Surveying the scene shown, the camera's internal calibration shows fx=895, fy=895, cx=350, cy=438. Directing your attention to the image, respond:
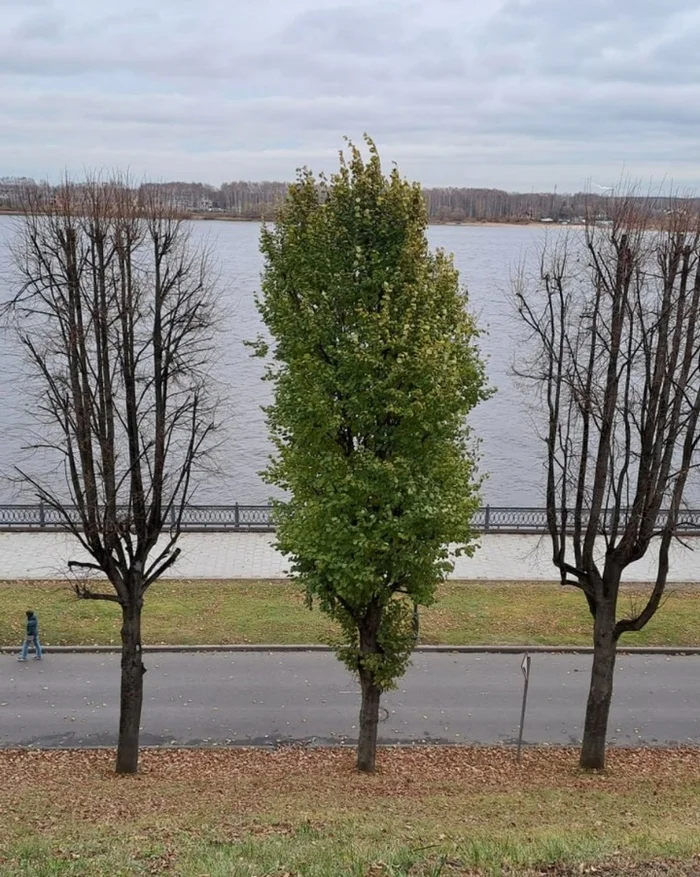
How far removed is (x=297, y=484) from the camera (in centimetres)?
1204

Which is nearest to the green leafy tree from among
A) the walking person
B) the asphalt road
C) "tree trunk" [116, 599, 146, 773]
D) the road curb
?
"tree trunk" [116, 599, 146, 773]

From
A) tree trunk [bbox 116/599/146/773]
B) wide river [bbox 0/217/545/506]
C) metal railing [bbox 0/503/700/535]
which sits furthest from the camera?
wide river [bbox 0/217/545/506]

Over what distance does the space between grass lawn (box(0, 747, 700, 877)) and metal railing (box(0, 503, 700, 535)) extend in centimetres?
1236

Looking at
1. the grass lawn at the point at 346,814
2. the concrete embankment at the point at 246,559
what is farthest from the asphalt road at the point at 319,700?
the concrete embankment at the point at 246,559

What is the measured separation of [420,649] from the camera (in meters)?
18.1

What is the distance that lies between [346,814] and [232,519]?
18.3m

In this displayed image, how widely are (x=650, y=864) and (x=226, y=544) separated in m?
18.1

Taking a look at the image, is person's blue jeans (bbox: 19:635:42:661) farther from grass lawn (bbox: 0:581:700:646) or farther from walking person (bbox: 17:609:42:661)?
grass lawn (bbox: 0:581:700:646)

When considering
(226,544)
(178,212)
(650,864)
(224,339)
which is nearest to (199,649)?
(226,544)

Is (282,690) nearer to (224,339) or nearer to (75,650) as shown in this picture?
(75,650)

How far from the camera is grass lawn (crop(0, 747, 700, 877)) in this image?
8094 mm

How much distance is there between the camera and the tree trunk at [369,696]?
42.2 feet

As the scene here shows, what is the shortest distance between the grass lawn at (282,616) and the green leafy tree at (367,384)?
6431mm

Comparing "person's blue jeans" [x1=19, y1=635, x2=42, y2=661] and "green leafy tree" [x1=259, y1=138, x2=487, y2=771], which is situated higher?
"green leafy tree" [x1=259, y1=138, x2=487, y2=771]
